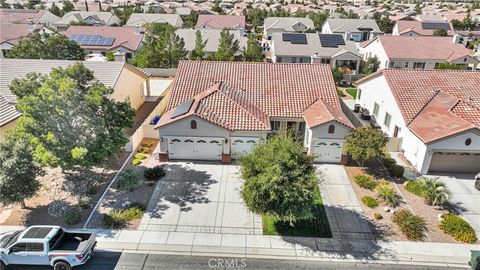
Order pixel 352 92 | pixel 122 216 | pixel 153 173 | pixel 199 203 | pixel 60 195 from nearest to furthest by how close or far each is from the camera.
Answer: pixel 122 216
pixel 199 203
pixel 60 195
pixel 153 173
pixel 352 92

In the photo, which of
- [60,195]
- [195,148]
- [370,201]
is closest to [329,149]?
[370,201]

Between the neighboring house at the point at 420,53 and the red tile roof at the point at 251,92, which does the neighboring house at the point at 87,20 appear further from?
the neighboring house at the point at 420,53

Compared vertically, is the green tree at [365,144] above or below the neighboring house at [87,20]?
below

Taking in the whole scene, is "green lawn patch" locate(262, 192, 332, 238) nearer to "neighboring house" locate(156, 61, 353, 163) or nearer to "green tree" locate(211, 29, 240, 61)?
"neighboring house" locate(156, 61, 353, 163)

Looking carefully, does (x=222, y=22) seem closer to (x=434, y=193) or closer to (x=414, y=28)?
(x=414, y=28)

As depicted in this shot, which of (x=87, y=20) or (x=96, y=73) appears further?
(x=87, y=20)

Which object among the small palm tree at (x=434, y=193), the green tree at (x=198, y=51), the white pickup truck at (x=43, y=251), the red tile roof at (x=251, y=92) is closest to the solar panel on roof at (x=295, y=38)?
the green tree at (x=198, y=51)
